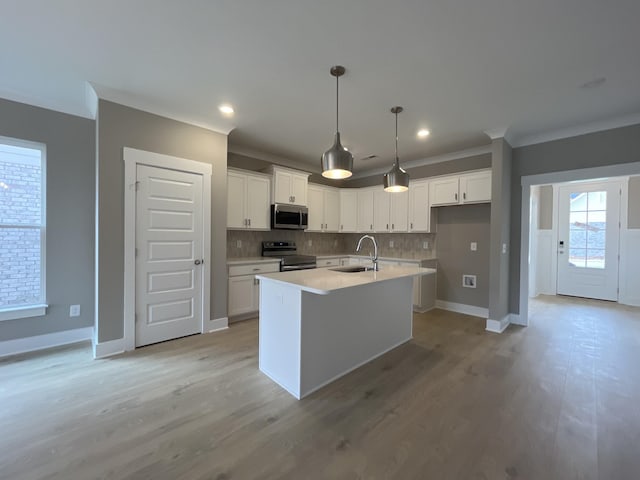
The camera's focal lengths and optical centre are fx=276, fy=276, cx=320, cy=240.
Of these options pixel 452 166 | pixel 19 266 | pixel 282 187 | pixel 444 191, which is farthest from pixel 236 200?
pixel 452 166

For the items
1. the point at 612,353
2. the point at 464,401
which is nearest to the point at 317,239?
the point at 464,401

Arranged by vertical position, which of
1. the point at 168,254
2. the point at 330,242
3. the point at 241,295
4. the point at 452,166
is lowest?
the point at 241,295

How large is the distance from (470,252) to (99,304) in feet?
16.8

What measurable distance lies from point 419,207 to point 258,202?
2.79 meters

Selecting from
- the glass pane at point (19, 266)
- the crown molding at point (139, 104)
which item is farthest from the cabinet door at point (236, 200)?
the glass pane at point (19, 266)

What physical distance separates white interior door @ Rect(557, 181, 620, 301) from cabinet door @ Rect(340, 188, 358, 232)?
14.8 feet

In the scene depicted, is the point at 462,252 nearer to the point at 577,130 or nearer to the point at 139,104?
the point at 577,130

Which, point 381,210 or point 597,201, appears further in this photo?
point 597,201

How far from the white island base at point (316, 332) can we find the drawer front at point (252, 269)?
149 cm

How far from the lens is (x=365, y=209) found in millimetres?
5695

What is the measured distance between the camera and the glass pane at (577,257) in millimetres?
5754

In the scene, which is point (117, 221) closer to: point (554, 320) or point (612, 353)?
point (612, 353)

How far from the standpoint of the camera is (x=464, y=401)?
2156 mm

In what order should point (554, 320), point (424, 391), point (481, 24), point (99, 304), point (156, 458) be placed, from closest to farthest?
point (156, 458) → point (481, 24) → point (424, 391) → point (99, 304) → point (554, 320)
